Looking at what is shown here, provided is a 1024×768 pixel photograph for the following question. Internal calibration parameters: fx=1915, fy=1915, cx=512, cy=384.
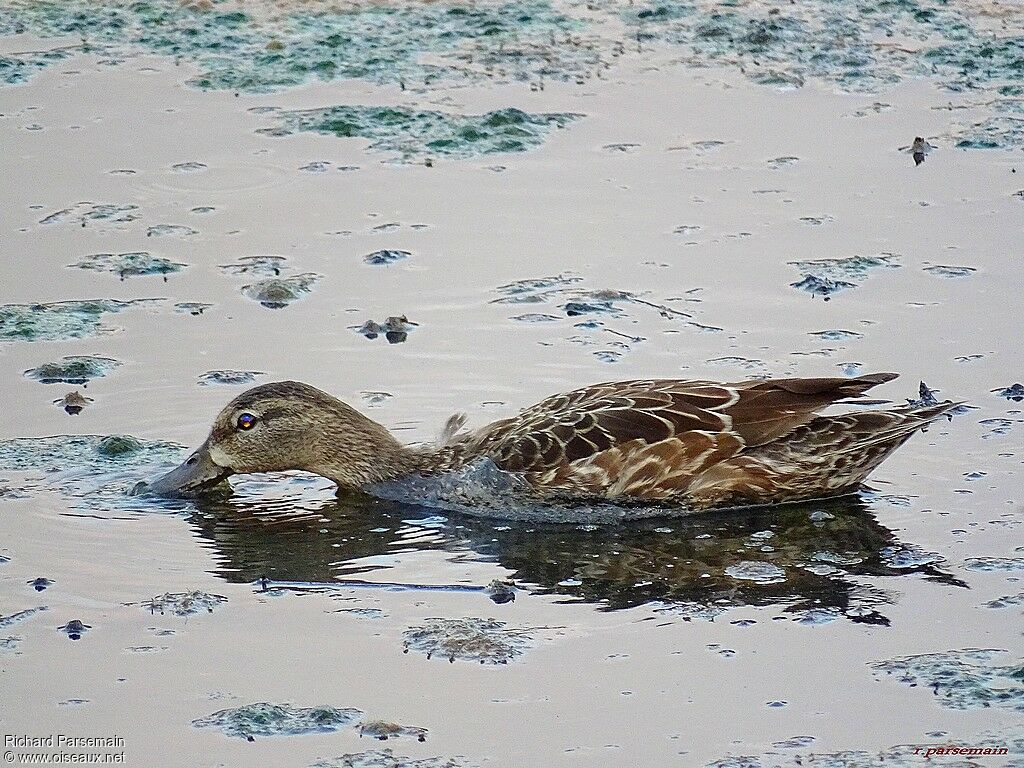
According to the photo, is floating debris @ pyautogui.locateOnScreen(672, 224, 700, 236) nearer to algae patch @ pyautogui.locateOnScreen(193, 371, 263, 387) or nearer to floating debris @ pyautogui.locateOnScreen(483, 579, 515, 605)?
algae patch @ pyautogui.locateOnScreen(193, 371, 263, 387)

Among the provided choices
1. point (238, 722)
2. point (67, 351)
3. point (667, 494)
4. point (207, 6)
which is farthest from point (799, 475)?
point (207, 6)

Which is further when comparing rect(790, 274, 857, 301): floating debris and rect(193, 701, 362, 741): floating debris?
rect(790, 274, 857, 301): floating debris

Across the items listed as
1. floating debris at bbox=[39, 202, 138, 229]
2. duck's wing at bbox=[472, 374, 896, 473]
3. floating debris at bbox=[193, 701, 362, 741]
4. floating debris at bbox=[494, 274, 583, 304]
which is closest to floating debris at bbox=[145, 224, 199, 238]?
floating debris at bbox=[39, 202, 138, 229]

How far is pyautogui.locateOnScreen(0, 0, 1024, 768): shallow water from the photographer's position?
6.18 m

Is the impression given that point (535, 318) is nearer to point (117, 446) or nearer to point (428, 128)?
point (117, 446)

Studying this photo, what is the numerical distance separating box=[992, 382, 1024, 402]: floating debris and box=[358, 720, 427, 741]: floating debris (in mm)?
3865

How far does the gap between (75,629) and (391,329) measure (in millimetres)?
3201

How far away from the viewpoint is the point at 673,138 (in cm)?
1212

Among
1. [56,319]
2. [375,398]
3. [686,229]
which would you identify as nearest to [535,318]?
[375,398]

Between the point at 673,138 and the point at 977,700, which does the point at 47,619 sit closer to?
the point at 977,700

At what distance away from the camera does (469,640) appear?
660 cm

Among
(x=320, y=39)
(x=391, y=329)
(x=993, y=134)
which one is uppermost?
(x=320, y=39)

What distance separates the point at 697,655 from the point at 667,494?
175 centimetres

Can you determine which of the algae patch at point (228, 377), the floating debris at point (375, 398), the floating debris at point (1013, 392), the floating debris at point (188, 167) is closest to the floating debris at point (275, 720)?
the floating debris at point (375, 398)
